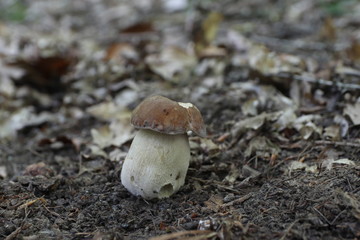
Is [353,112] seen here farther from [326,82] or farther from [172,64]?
[172,64]

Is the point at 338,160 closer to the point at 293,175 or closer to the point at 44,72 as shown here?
the point at 293,175

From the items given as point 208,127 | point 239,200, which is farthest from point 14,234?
point 208,127

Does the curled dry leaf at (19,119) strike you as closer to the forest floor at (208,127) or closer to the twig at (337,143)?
the forest floor at (208,127)

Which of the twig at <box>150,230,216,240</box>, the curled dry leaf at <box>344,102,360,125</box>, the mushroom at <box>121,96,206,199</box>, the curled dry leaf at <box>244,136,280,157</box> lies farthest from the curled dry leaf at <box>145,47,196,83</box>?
the twig at <box>150,230,216,240</box>

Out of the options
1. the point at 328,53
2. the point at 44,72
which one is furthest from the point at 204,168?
the point at 44,72

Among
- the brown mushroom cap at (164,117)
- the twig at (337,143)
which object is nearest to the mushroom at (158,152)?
the brown mushroom cap at (164,117)

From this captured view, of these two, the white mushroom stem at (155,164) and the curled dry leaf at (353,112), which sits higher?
the white mushroom stem at (155,164)
